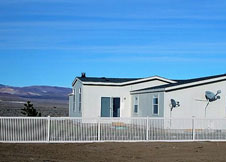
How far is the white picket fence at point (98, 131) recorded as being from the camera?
670 inches

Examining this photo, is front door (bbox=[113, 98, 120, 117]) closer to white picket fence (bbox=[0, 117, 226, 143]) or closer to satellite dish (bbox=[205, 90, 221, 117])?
satellite dish (bbox=[205, 90, 221, 117])

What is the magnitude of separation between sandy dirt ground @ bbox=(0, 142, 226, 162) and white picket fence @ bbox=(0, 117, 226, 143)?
2.59ft

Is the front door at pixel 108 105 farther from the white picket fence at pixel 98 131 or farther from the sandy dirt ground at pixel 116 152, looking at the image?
the sandy dirt ground at pixel 116 152

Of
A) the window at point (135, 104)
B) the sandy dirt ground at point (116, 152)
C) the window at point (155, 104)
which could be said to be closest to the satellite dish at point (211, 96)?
the window at point (155, 104)

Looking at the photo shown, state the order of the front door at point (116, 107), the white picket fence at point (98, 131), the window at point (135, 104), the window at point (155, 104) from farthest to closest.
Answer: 1. the front door at point (116, 107)
2. the window at point (135, 104)
3. the window at point (155, 104)
4. the white picket fence at point (98, 131)

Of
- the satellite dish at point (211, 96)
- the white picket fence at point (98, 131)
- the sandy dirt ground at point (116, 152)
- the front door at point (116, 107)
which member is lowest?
the sandy dirt ground at point (116, 152)

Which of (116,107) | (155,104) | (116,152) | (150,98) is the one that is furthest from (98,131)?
(116,107)

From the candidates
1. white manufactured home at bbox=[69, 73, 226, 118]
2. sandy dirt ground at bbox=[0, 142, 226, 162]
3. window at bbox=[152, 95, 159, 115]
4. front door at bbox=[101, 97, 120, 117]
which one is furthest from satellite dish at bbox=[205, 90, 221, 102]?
front door at bbox=[101, 97, 120, 117]

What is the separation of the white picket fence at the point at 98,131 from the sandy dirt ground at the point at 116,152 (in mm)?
788

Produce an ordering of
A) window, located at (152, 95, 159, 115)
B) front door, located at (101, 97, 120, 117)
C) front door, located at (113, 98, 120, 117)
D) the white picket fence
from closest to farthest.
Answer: the white picket fence → window, located at (152, 95, 159, 115) → front door, located at (101, 97, 120, 117) → front door, located at (113, 98, 120, 117)

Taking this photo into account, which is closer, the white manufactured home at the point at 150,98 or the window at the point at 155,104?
the white manufactured home at the point at 150,98

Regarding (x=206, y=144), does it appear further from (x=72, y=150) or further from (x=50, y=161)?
(x=50, y=161)

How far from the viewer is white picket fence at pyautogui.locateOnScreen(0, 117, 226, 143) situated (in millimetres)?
17016

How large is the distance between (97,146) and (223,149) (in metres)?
4.37
